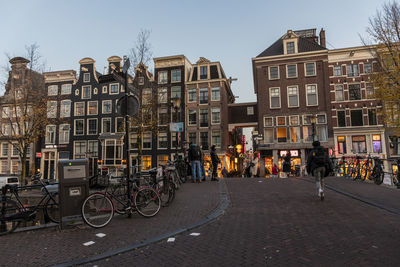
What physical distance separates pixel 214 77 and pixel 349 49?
1564 centimetres

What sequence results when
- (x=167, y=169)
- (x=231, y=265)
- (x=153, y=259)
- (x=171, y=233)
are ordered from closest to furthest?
1. (x=231, y=265)
2. (x=153, y=259)
3. (x=171, y=233)
4. (x=167, y=169)

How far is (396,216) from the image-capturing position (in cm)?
597

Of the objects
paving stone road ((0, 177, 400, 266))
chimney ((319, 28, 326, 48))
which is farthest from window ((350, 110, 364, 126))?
paving stone road ((0, 177, 400, 266))

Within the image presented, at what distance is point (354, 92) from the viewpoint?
3031 centimetres

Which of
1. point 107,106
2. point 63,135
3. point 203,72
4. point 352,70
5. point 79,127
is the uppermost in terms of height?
point 203,72

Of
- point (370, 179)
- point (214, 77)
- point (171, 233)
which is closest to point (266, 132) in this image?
point (214, 77)

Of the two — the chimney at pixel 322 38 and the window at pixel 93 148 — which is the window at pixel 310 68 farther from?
the window at pixel 93 148

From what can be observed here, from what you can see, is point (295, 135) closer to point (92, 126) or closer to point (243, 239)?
point (92, 126)

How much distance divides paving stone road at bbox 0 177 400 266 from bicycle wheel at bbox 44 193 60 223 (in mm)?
694

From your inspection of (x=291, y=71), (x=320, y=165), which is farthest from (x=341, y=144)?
(x=320, y=165)

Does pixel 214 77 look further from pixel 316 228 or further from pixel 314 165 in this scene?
pixel 316 228

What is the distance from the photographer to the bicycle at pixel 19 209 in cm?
577

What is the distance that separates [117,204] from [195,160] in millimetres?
6795

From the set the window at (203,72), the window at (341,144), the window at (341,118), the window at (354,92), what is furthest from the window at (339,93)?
the window at (203,72)
